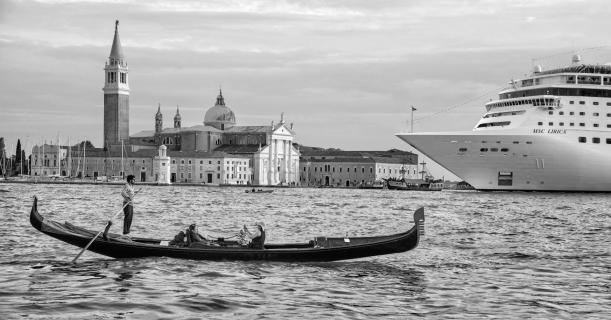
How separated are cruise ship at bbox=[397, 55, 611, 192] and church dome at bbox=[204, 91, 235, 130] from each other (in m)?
99.8

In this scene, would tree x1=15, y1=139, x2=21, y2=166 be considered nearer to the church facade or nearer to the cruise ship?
the church facade

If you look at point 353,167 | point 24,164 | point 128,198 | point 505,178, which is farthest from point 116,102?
point 128,198

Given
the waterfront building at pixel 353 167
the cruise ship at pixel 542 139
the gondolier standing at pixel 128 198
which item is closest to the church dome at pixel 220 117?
the waterfront building at pixel 353 167

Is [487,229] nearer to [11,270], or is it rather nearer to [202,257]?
[202,257]

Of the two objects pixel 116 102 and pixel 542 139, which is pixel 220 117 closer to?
pixel 116 102

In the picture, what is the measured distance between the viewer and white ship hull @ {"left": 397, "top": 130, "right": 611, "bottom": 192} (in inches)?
2554

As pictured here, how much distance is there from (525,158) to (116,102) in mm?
104167

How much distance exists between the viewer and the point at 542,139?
212ft

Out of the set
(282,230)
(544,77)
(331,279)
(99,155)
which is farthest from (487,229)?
(99,155)

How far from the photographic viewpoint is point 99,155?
154625 mm

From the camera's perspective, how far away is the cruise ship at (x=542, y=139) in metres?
65.1

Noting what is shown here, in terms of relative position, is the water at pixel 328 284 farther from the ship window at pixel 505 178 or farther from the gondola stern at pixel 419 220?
the ship window at pixel 505 178

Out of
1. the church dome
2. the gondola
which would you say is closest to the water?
the gondola

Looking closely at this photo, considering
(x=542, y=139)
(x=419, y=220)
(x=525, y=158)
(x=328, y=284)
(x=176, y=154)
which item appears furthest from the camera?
(x=176, y=154)
